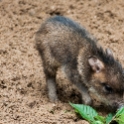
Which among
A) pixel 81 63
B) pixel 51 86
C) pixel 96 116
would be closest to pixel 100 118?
pixel 96 116

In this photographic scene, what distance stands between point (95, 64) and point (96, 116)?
952 mm

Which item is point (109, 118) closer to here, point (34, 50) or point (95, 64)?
point (95, 64)

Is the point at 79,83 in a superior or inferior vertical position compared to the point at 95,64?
inferior

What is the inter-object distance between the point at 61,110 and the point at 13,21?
10.1ft

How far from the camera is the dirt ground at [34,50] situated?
7.57 metres

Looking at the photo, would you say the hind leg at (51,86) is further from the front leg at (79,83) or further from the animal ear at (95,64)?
the animal ear at (95,64)

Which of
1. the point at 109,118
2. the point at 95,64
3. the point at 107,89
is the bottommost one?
the point at 109,118

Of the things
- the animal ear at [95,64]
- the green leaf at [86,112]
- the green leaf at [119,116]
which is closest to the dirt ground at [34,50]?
the green leaf at [86,112]

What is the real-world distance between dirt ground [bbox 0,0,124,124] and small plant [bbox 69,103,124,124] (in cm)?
12

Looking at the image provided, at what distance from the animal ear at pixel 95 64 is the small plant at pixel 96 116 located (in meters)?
0.67

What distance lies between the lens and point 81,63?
27.1 ft

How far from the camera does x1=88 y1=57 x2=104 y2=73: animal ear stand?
310 inches

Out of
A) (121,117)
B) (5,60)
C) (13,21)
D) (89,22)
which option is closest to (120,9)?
(89,22)

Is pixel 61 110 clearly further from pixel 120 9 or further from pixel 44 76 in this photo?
→ pixel 120 9
